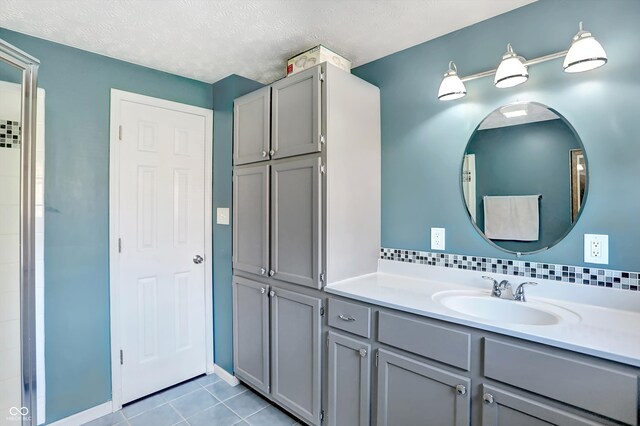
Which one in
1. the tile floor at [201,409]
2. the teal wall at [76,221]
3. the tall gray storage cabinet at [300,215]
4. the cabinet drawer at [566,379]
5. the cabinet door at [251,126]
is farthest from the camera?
the cabinet door at [251,126]

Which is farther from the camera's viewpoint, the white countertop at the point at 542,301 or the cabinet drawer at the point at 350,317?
the cabinet drawer at the point at 350,317

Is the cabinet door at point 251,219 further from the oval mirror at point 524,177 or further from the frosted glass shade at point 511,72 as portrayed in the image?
the frosted glass shade at point 511,72

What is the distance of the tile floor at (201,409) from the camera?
204 centimetres

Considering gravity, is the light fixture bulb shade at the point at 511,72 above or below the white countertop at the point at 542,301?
above

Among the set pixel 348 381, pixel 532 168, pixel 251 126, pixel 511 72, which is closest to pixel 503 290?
pixel 532 168

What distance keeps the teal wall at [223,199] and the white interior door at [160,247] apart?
0.10m

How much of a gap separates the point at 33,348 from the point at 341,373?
151 cm

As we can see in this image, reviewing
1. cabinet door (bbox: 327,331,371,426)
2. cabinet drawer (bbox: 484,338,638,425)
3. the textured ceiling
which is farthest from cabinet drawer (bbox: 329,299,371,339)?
the textured ceiling

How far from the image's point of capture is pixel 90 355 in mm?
2068

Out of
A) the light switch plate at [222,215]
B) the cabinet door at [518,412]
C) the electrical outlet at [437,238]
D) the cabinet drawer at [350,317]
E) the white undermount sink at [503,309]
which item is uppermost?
the light switch plate at [222,215]

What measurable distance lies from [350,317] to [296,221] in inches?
25.1

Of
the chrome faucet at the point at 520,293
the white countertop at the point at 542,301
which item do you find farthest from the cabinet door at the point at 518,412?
the chrome faucet at the point at 520,293

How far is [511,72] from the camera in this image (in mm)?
1490

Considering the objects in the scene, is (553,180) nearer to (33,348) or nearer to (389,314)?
(389,314)
